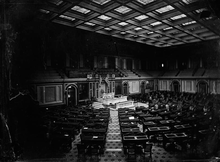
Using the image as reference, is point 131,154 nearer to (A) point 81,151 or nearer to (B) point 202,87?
(A) point 81,151

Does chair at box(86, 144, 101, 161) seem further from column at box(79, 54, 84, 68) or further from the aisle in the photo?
column at box(79, 54, 84, 68)

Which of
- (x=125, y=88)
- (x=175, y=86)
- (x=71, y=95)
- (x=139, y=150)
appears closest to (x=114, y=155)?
(x=139, y=150)

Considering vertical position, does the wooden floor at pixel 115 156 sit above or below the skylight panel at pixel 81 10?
below

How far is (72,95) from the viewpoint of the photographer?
17734 millimetres

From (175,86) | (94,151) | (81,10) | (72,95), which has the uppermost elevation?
(81,10)

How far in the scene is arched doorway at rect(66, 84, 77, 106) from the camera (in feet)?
56.9

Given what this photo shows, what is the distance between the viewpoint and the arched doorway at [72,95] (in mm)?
17337

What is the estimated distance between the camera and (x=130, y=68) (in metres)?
27.3

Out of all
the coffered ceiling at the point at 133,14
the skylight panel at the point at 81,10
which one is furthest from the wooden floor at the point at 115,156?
the skylight panel at the point at 81,10

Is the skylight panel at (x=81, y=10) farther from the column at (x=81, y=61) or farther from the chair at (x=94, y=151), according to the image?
the chair at (x=94, y=151)

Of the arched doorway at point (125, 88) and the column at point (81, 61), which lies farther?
the arched doorway at point (125, 88)

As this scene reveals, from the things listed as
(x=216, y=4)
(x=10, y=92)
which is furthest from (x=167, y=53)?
(x=10, y=92)

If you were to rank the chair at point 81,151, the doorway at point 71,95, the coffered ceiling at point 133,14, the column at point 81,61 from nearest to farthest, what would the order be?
1. the chair at point 81,151
2. the coffered ceiling at point 133,14
3. the doorway at point 71,95
4. the column at point 81,61

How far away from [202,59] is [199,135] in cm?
2079
